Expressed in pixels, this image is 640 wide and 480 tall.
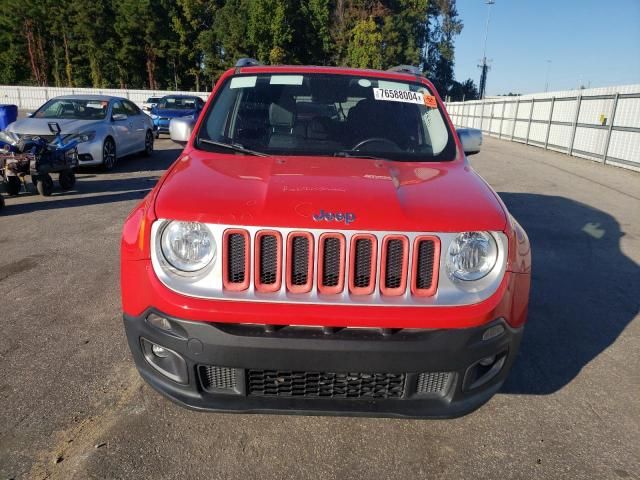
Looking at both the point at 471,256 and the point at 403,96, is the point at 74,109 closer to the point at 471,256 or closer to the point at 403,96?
the point at 403,96

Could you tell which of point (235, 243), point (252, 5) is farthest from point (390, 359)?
point (252, 5)

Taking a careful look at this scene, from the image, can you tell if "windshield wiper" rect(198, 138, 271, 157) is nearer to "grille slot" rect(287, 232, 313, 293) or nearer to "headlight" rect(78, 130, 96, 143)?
"grille slot" rect(287, 232, 313, 293)

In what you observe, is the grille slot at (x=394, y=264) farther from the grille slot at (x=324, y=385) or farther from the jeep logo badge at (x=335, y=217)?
the grille slot at (x=324, y=385)

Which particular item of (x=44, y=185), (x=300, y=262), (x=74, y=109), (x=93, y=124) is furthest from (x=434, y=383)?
(x=74, y=109)

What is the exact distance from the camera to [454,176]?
2715 mm

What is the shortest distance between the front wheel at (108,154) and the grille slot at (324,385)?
30.7ft

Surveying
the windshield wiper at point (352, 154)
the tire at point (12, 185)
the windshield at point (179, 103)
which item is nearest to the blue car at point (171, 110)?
the windshield at point (179, 103)

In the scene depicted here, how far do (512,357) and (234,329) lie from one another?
1.29 m

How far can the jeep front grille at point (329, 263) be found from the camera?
2.05 meters

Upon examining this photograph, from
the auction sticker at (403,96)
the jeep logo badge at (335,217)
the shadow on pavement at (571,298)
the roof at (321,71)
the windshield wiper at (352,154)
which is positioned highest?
the roof at (321,71)

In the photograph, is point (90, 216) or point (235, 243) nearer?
point (235, 243)

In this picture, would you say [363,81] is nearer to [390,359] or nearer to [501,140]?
[390,359]

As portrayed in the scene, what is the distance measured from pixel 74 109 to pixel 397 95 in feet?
30.4

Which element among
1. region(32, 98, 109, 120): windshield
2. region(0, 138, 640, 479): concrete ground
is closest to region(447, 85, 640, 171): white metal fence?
region(0, 138, 640, 479): concrete ground
